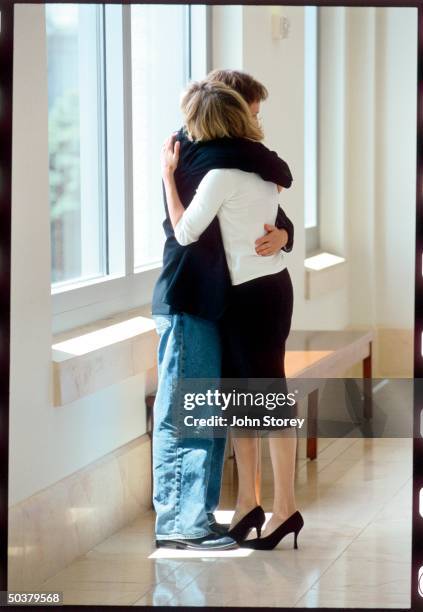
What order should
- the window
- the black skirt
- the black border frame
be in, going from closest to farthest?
the black border frame < the black skirt < the window

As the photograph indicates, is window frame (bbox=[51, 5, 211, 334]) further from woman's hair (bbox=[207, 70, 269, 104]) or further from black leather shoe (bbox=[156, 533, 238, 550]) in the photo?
black leather shoe (bbox=[156, 533, 238, 550])

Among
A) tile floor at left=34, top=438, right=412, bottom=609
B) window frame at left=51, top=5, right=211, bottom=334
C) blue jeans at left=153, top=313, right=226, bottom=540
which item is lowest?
tile floor at left=34, top=438, right=412, bottom=609

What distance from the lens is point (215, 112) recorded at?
2.46 meters

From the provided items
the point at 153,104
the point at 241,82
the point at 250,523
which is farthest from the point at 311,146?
the point at 250,523

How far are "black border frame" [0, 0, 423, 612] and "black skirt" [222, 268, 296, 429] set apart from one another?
268mm

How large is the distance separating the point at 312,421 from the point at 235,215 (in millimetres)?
432

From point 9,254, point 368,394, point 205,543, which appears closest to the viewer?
point 9,254

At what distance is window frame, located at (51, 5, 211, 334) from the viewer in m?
2.56

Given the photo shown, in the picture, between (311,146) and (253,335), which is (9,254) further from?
(311,146)

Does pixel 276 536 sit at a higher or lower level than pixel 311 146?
lower

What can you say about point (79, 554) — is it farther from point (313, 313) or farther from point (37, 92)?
point (37, 92)

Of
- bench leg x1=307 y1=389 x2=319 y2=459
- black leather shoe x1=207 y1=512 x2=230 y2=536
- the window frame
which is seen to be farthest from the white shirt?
black leather shoe x1=207 y1=512 x2=230 y2=536

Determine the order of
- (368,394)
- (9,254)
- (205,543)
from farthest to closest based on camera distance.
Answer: (205,543) → (368,394) → (9,254)

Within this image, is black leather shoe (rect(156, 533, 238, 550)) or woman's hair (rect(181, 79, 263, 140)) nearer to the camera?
woman's hair (rect(181, 79, 263, 140))
